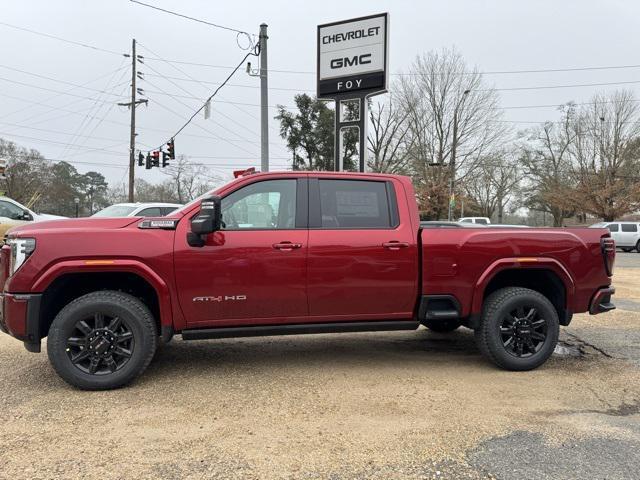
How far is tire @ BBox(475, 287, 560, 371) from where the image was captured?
482 cm

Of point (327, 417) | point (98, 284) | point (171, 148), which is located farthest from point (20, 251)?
point (171, 148)

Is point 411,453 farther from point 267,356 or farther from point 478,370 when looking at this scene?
point 267,356

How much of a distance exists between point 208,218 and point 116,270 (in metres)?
0.90

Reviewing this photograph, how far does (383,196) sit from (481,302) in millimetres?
1413

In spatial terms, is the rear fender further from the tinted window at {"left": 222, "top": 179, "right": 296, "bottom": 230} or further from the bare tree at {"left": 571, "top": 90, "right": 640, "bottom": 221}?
the bare tree at {"left": 571, "top": 90, "right": 640, "bottom": 221}

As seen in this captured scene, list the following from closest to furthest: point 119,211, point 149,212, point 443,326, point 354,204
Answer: point 354,204, point 443,326, point 149,212, point 119,211

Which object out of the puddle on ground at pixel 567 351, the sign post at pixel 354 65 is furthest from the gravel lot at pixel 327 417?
the sign post at pixel 354 65

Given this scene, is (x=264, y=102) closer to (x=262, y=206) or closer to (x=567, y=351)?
(x=262, y=206)

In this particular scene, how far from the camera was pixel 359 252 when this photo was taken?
4.55 metres

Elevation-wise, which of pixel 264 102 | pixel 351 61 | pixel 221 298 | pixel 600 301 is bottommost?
pixel 600 301

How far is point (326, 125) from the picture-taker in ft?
112

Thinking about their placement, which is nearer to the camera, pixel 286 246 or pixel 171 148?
pixel 286 246

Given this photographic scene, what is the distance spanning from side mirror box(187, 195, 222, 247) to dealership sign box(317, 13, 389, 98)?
7.28 metres

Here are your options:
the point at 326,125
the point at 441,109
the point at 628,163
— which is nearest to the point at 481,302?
the point at 326,125
